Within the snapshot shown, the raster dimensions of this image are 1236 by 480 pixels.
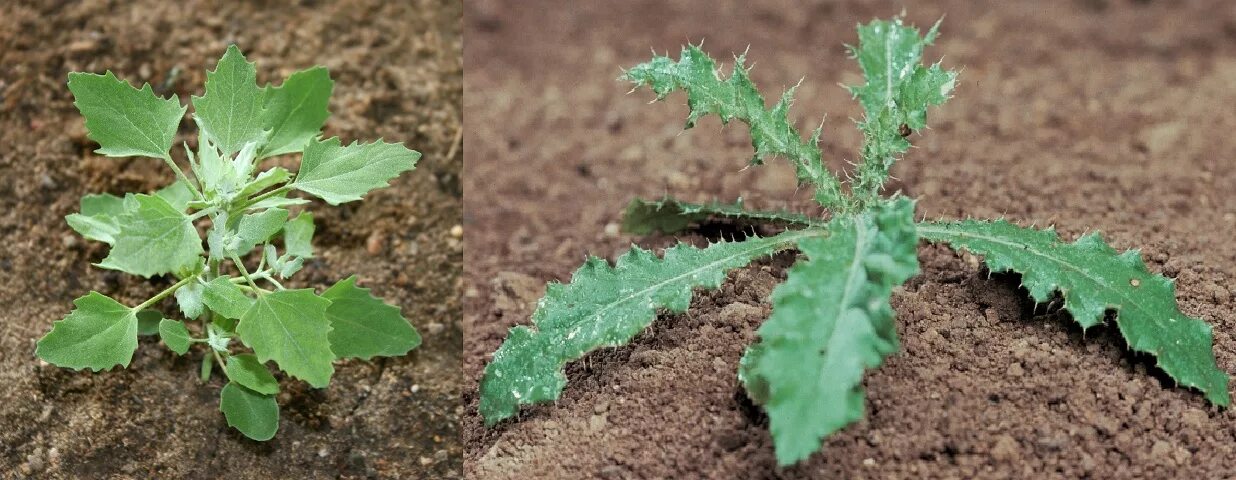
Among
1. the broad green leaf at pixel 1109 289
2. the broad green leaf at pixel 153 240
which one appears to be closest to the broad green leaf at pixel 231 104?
the broad green leaf at pixel 153 240

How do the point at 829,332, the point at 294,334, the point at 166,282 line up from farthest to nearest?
the point at 166,282, the point at 294,334, the point at 829,332

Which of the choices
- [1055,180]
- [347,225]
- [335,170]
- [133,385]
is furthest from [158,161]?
[1055,180]

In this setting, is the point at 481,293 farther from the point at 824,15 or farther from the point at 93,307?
the point at 824,15

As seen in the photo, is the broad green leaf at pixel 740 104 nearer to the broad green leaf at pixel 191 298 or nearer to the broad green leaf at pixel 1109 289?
the broad green leaf at pixel 1109 289

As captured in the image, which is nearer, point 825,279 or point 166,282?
point 825,279

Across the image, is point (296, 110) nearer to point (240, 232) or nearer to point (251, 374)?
point (240, 232)

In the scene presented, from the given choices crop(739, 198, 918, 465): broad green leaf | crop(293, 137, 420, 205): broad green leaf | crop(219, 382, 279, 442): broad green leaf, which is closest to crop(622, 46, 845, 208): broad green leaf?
crop(739, 198, 918, 465): broad green leaf

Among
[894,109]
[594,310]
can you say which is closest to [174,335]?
[594,310]

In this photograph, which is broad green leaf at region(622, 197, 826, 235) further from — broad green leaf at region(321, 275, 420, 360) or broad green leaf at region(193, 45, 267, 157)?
broad green leaf at region(193, 45, 267, 157)
